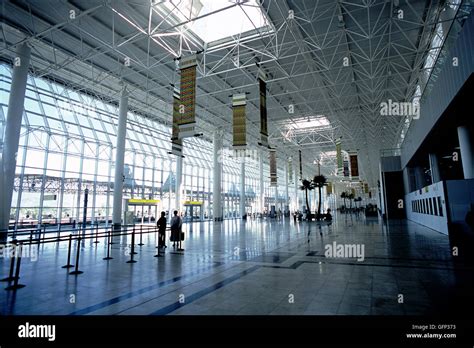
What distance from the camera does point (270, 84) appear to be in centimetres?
2498

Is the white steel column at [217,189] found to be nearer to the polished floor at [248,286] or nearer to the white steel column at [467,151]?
the polished floor at [248,286]

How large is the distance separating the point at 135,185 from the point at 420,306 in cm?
3052

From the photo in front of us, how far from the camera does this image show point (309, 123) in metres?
36.5

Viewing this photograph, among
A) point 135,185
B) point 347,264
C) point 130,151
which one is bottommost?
point 347,264

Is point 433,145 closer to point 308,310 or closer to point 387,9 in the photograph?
point 387,9

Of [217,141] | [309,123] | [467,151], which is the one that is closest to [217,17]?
[467,151]

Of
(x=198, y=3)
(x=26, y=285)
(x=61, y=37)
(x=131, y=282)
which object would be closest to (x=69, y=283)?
(x=26, y=285)

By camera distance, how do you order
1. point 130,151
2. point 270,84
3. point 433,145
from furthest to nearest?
point 130,151 < point 270,84 < point 433,145

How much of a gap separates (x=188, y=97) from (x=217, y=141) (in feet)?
67.5

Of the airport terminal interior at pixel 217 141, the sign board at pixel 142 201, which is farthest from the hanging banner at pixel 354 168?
the sign board at pixel 142 201

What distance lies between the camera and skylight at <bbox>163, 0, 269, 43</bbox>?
51.1 ft

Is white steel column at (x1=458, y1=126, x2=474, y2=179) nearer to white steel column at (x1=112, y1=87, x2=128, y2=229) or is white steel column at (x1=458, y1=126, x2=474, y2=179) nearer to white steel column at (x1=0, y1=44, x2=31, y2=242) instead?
white steel column at (x1=112, y1=87, x2=128, y2=229)

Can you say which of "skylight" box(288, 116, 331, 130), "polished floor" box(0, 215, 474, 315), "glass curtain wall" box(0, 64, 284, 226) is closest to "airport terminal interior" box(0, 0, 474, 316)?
"polished floor" box(0, 215, 474, 315)

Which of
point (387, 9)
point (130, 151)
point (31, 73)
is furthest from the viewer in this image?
point (130, 151)
